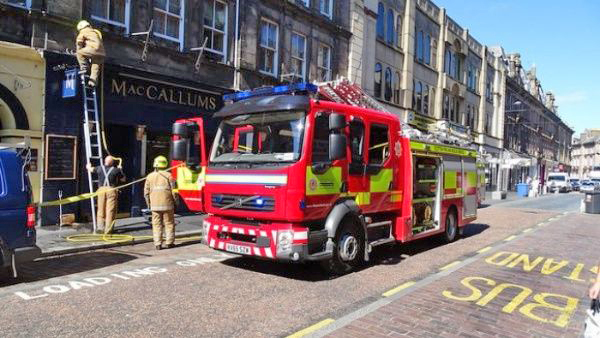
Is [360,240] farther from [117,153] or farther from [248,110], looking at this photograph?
[117,153]

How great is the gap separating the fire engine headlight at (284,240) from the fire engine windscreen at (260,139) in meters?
1.02

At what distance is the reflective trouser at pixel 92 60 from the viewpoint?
1125 cm

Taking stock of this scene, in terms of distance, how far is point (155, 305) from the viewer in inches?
229

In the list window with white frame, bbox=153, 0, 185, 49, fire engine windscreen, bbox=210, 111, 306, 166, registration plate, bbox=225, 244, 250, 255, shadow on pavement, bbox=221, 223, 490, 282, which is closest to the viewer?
fire engine windscreen, bbox=210, 111, 306, 166

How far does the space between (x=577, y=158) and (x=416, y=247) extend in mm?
129916

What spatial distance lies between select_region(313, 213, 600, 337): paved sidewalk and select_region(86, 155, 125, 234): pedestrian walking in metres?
6.82

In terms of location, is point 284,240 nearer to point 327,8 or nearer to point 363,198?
point 363,198

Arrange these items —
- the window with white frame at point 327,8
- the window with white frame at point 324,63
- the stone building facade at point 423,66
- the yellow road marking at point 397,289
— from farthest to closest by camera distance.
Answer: the stone building facade at point 423,66 → the window with white frame at point 327,8 → the window with white frame at point 324,63 → the yellow road marking at point 397,289

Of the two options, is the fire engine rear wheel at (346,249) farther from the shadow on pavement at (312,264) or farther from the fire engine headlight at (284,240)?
the fire engine headlight at (284,240)

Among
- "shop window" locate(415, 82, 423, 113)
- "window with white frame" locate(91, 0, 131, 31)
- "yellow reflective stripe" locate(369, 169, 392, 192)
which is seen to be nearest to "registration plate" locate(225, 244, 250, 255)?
"yellow reflective stripe" locate(369, 169, 392, 192)

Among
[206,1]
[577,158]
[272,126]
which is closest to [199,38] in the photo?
[206,1]

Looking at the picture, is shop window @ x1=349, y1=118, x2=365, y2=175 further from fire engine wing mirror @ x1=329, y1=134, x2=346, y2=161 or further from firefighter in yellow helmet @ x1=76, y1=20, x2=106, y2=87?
firefighter in yellow helmet @ x1=76, y1=20, x2=106, y2=87

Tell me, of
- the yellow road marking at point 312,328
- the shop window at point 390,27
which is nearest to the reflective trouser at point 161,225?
the yellow road marking at point 312,328

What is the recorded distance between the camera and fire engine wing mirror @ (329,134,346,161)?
691 centimetres
